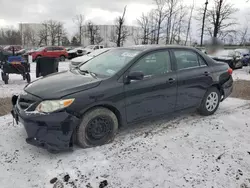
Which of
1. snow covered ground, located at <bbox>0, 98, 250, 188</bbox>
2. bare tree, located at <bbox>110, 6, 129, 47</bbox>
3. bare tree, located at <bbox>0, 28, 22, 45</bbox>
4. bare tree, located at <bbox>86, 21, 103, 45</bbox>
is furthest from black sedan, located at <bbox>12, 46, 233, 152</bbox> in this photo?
bare tree, located at <bbox>0, 28, 22, 45</bbox>

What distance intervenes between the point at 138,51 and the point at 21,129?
245 centimetres

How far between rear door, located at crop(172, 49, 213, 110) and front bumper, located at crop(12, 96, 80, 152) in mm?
2104

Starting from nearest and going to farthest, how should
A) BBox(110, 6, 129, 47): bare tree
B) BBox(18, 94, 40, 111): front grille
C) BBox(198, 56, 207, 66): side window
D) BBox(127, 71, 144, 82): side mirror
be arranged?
1. BBox(18, 94, 40, 111): front grille
2. BBox(127, 71, 144, 82): side mirror
3. BBox(198, 56, 207, 66): side window
4. BBox(110, 6, 129, 47): bare tree

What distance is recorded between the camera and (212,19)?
33438 mm

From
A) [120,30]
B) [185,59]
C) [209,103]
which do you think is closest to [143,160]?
[185,59]

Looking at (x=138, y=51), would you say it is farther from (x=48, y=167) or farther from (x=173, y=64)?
(x=48, y=167)

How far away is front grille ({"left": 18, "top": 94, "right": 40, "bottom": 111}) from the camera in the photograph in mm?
2943

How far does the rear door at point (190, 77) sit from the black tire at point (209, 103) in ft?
0.50

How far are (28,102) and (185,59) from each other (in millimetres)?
2907

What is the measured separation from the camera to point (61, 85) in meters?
3.15

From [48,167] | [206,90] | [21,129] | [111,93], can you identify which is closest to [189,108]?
[206,90]

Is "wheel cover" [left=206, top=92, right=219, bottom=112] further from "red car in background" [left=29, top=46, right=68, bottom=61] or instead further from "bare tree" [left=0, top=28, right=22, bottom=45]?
"bare tree" [left=0, top=28, right=22, bottom=45]

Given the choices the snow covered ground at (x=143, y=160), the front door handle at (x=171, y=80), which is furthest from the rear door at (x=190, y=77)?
the snow covered ground at (x=143, y=160)

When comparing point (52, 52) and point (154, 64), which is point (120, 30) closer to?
point (52, 52)
